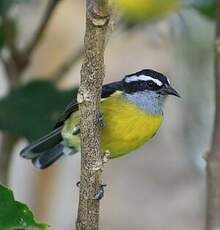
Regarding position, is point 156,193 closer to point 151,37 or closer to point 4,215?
point 151,37

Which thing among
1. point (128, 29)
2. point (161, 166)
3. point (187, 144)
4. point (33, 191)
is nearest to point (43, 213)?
point (33, 191)

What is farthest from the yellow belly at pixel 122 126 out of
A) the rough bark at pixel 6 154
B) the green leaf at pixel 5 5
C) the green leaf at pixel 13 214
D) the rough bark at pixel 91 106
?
the green leaf at pixel 13 214

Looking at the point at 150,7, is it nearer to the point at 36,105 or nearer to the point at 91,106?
the point at 91,106

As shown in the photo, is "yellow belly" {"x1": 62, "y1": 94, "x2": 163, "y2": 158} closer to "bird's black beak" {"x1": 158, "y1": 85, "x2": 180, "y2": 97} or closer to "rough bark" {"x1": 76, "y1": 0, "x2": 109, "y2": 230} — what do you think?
"bird's black beak" {"x1": 158, "y1": 85, "x2": 180, "y2": 97}

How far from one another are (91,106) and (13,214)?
324 millimetres

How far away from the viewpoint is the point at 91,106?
6.42 feet

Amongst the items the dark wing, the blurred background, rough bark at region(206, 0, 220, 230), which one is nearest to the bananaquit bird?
the dark wing

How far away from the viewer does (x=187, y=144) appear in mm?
4410

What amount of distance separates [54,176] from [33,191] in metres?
0.22

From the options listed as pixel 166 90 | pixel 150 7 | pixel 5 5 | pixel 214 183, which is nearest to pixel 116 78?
pixel 5 5

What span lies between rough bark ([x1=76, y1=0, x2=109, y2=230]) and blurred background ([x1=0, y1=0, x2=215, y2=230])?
0.26 ft

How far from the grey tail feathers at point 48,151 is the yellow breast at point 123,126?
12.6 inches

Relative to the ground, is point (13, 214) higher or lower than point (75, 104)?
lower

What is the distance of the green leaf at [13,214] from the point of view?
1.90m
